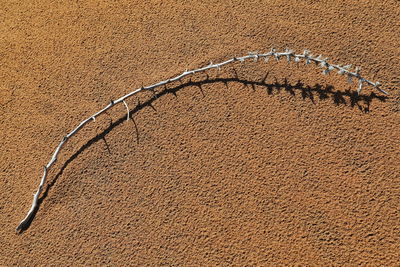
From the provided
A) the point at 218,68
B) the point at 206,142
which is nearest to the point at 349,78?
the point at 218,68

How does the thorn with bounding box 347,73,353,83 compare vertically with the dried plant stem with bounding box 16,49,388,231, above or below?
below

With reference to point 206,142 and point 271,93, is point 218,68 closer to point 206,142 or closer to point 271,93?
point 271,93

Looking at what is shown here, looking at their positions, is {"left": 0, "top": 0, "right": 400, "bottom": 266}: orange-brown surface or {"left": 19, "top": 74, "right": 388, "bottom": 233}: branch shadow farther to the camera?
{"left": 19, "top": 74, "right": 388, "bottom": 233}: branch shadow

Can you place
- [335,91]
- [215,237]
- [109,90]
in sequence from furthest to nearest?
1. [109,90]
2. [335,91]
3. [215,237]

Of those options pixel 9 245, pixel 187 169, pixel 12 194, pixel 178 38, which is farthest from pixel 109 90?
pixel 9 245

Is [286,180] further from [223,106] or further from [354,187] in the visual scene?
[223,106]

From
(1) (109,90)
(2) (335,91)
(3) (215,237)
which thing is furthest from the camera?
(1) (109,90)
